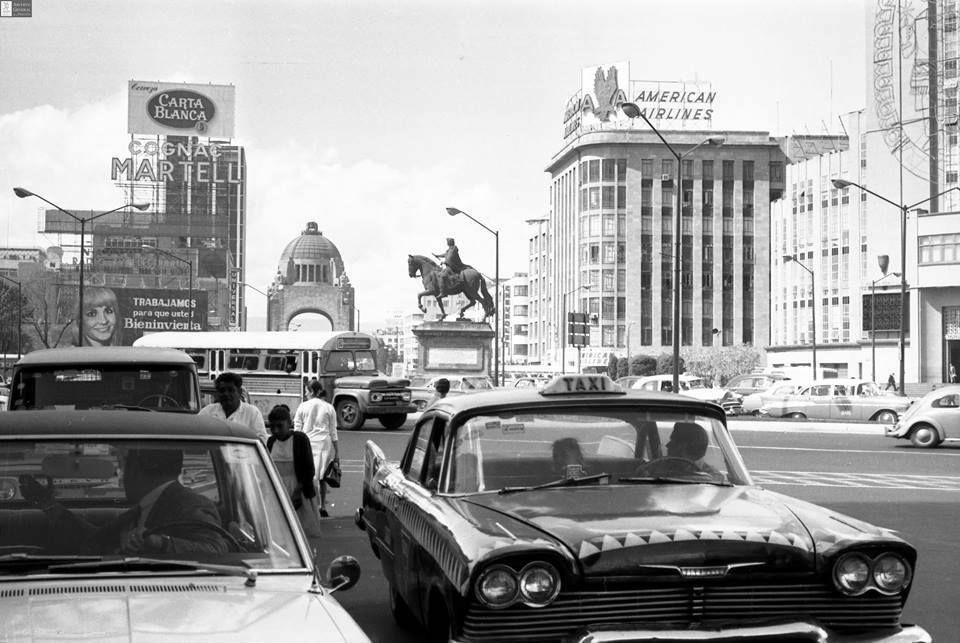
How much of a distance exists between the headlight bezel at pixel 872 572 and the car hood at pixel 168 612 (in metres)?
2.24

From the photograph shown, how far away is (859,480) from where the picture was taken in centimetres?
2033

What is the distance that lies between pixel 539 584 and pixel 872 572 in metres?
1.45

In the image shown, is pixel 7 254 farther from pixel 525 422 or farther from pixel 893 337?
pixel 525 422

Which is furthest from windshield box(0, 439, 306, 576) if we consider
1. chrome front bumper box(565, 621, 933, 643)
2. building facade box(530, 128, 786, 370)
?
building facade box(530, 128, 786, 370)

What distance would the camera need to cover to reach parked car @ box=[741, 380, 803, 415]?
149 feet

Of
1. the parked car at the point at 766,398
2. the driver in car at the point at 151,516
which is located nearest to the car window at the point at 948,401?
the parked car at the point at 766,398

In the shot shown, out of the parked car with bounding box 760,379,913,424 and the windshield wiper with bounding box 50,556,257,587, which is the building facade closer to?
the parked car with bounding box 760,379,913,424

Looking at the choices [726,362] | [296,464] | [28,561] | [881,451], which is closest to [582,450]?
[28,561]

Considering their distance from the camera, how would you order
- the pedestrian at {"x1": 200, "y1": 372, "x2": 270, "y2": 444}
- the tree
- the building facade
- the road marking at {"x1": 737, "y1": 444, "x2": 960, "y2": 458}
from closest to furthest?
the pedestrian at {"x1": 200, "y1": 372, "x2": 270, "y2": 444}, the road marking at {"x1": 737, "y1": 444, "x2": 960, "y2": 458}, the tree, the building facade

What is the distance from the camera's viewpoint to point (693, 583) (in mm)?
5152

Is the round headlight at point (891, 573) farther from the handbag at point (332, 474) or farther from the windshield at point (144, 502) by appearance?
the handbag at point (332, 474)

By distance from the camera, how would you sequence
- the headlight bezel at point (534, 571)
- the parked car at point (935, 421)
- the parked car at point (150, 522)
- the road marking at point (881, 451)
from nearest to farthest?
the parked car at point (150, 522) < the headlight bezel at point (534, 571) < the road marking at point (881, 451) < the parked car at point (935, 421)

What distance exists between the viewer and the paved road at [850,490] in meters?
9.08

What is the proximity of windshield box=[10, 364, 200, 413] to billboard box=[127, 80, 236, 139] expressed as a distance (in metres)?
113
